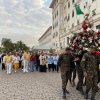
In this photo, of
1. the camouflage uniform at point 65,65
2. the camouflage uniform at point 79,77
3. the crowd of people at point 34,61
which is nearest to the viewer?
the camouflage uniform at point 65,65

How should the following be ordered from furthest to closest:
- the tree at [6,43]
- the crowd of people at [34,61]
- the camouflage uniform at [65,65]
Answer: the tree at [6,43] → the crowd of people at [34,61] → the camouflage uniform at [65,65]

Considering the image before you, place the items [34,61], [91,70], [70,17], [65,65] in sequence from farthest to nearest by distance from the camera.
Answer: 1. [70,17]
2. [34,61]
3. [65,65]
4. [91,70]

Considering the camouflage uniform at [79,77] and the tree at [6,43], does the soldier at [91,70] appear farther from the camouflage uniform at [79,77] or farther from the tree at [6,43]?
the tree at [6,43]

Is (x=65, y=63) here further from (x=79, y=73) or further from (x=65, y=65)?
(x=79, y=73)

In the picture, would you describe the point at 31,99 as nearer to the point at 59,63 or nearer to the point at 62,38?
the point at 59,63

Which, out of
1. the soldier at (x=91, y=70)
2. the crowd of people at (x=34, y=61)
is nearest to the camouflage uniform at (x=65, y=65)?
the soldier at (x=91, y=70)

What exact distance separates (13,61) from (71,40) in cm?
1067

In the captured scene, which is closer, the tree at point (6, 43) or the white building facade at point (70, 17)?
the white building facade at point (70, 17)

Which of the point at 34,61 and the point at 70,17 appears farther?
the point at 70,17

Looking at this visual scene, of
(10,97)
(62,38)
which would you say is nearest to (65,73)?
(10,97)

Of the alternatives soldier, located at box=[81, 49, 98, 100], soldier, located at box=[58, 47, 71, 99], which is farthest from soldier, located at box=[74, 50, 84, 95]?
soldier, located at box=[81, 49, 98, 100]

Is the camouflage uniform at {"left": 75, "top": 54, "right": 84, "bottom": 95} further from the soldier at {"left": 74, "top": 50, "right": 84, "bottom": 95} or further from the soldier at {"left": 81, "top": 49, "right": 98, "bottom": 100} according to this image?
the soldier at {"left": 81, "top": 49, "right": 98, "bottom": 100}

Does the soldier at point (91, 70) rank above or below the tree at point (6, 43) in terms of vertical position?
below

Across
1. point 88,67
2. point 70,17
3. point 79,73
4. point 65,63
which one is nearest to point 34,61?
Result: point 79,73
